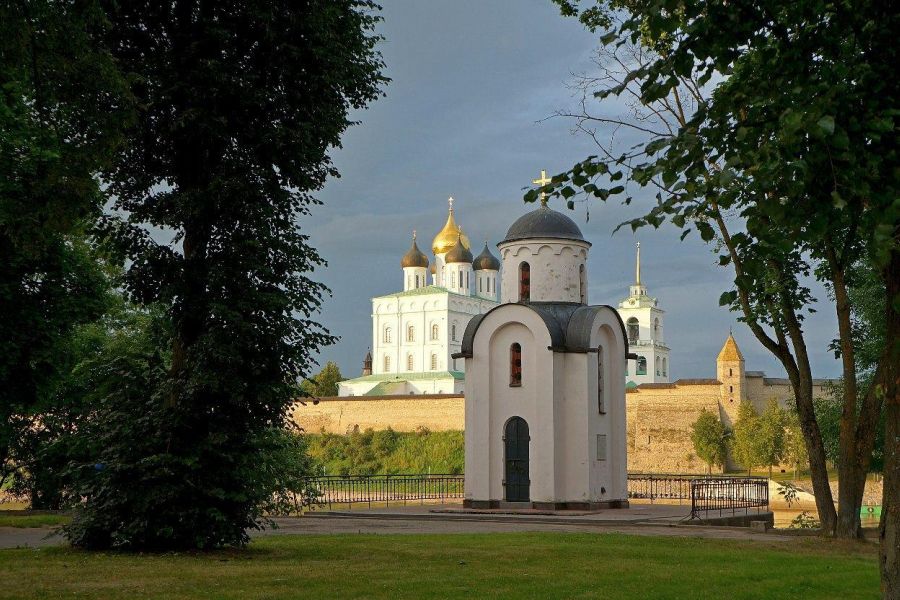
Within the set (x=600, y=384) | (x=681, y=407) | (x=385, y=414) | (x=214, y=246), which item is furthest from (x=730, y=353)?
(x=214, y=246)

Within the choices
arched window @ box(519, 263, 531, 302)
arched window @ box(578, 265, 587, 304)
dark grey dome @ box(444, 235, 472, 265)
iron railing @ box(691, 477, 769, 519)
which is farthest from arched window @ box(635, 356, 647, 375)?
arched window @ box(519, 263, 531, 302)

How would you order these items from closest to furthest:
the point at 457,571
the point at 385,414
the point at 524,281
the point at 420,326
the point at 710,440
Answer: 1. the point at 457,571
2. the point at 524,281
3. the point at 710,440
4. the point at 385,414
5. the point at 420,326

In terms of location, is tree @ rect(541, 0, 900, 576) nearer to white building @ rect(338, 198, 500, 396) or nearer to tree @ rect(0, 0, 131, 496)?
tree @ rect(0, 0, 131, 496)

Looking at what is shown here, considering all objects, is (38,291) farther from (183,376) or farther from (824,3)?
(824,3)

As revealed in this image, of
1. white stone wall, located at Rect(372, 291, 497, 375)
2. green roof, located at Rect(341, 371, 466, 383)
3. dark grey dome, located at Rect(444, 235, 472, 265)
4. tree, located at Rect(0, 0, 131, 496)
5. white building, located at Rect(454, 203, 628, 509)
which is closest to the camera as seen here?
tree, located at Rect(0, 0, 131, 496)

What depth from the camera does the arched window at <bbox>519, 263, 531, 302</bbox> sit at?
29.1 metres

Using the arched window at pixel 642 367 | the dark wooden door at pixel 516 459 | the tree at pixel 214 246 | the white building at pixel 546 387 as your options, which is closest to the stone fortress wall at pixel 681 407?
the arched window at pixel 642 367

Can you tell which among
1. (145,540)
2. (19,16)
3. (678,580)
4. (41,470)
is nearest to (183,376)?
(145,540)

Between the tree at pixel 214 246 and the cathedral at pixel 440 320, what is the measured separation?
9163 cm

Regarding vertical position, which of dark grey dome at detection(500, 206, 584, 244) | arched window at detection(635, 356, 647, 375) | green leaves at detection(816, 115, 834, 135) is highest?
arched window at detection(635, 356, 647, 375)

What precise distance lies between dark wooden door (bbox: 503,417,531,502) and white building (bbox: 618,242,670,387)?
84.9m

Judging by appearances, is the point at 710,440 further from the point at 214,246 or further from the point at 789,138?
the point at 789,138

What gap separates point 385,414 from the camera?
83188 mm

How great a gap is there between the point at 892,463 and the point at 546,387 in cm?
2009
